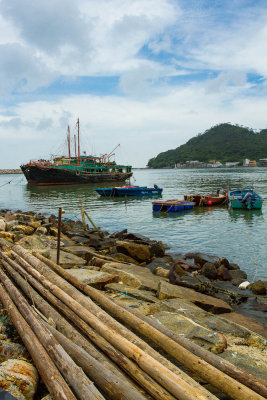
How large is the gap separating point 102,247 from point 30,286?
24.9 feet

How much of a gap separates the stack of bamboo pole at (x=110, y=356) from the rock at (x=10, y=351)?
13 cm

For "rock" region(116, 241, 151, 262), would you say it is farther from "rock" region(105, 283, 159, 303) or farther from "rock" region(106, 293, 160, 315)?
"rock" region(106, 293, 160, 315)

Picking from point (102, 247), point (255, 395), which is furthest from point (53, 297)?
point (102, 247)

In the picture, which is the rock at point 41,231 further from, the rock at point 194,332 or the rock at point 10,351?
the rock at point 10,351

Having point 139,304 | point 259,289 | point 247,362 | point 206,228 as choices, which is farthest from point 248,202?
point 247,362

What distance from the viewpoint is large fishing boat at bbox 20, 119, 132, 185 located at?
62.6 metres

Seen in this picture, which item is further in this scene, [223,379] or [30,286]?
[30,286]

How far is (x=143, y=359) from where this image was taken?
331cm

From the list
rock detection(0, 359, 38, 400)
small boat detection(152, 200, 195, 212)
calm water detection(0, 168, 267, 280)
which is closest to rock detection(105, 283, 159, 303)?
rock detection(0, 359, 38, 400)

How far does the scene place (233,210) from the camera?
27438 millimetres

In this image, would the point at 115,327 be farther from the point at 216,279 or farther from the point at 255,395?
the point at 216,279

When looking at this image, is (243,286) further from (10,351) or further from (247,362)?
(10,351)

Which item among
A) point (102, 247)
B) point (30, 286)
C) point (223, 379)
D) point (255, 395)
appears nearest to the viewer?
point (255, 395)

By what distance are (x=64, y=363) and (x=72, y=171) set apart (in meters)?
61.6
